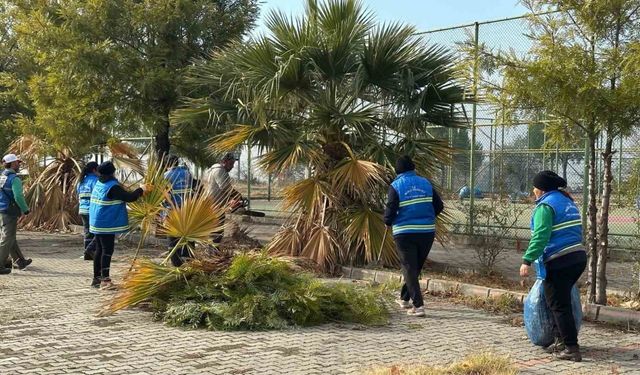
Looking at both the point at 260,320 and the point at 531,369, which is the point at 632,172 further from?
the point at 260,320

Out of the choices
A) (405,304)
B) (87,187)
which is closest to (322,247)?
(405,304)

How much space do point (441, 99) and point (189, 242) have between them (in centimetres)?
485

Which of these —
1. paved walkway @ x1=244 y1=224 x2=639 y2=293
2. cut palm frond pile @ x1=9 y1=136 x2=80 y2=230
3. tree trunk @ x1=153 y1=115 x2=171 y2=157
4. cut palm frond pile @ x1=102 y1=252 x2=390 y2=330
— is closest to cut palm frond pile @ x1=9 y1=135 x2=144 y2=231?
cut palm frond pile @ x1=9 y1=136 x2=80 y2=230

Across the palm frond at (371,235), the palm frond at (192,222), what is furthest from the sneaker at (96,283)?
the palm frond at (371,235)

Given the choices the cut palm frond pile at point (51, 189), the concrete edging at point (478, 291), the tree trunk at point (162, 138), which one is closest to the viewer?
the concrete edging at point (478, 291)

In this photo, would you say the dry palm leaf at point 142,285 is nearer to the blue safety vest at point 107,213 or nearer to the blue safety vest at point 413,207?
the blue safety vest at point 107,213

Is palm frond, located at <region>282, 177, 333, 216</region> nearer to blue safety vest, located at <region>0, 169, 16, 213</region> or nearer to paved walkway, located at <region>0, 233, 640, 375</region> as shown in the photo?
paved walkway, located at <region>0, 233, 640, 375</region>

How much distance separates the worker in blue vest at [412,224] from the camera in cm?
830

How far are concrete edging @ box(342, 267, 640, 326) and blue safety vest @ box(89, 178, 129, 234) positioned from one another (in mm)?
3372

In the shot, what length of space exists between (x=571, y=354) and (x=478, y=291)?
2.86 m

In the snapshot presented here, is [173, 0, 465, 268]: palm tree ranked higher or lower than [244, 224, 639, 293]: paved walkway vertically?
higher

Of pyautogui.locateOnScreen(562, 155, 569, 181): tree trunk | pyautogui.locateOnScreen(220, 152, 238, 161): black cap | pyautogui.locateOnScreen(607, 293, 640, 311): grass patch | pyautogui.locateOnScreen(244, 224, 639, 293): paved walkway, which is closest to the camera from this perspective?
pyautogui.locateOnScreen(607, 293, 640, 311): grass patch

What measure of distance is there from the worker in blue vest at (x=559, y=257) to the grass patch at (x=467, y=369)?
2.64 feet

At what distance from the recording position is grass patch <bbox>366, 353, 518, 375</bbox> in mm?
5590
